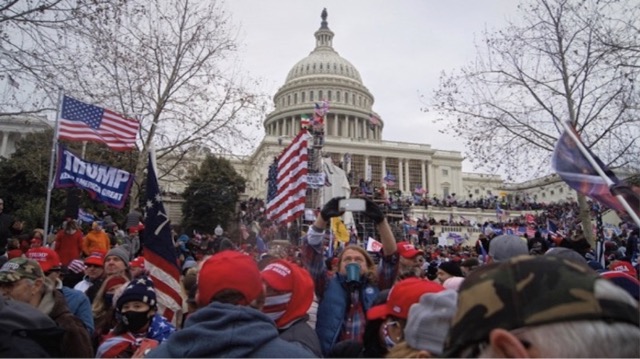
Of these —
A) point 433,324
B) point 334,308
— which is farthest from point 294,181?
point 433,324

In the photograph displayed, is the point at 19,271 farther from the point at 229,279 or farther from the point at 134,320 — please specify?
the point at 229,279

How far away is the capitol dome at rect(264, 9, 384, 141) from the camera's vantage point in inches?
3177

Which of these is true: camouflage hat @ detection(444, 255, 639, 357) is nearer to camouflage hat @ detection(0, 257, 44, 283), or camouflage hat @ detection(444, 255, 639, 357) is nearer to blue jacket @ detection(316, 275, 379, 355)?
blue jacket @ detection(316, 275, 379, 355)

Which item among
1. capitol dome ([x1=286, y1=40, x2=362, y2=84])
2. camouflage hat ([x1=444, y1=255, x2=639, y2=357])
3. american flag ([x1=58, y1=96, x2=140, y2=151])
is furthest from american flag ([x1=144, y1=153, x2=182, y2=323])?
capitol dome ([x1=286, y1=40, x2=362, y2=84])

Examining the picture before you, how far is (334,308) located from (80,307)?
1.90 meters

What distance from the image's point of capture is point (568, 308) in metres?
0.91

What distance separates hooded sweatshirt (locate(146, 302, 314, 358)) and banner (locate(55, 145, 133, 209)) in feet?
20.5

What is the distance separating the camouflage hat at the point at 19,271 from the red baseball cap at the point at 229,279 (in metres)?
1.71

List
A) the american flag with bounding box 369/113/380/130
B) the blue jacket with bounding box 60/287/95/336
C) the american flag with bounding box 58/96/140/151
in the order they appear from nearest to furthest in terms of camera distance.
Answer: the blue jacket with bounding box 60/287/95/336 → the american flag with bounding box 58/96/140/151 → the american flag with bounding box 369/113/380/130

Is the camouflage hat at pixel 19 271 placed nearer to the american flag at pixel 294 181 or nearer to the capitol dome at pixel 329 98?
the american flag at pixel 294 181

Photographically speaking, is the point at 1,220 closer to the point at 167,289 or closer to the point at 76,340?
the point at 167,289

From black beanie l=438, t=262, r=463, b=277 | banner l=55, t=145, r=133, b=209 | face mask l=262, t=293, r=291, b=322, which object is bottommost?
face mask l=262, t=293, r=291, b=322

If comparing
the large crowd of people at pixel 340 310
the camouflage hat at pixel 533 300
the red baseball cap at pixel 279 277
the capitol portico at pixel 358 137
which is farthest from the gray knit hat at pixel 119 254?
the capitol portico at pixel 358 137

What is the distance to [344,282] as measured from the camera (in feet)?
11.3
